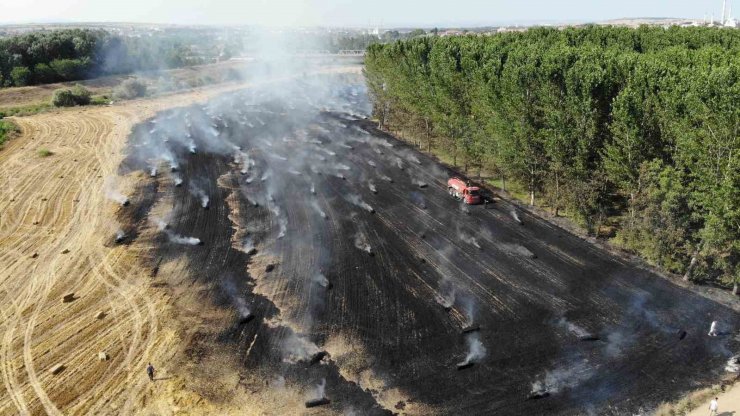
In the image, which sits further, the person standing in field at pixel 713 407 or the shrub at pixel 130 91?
the shrub at pixel 130 91

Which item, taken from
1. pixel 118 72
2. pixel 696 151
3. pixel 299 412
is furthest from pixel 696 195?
pixel 118 72

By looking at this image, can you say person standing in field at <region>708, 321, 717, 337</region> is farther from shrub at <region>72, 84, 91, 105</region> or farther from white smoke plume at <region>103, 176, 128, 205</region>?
shrub at <region>72, 84, 91, 105</region>

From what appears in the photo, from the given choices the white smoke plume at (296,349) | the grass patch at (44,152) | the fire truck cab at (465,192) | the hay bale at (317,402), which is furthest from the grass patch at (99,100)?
the hay bale at (317,402)

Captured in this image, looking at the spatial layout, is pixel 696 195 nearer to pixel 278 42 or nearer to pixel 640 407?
pixel 640 407

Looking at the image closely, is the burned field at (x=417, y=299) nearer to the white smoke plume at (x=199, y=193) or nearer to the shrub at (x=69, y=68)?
the white smoke plume at (x=199, y=193)

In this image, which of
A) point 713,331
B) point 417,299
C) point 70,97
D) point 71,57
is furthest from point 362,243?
point 71,57

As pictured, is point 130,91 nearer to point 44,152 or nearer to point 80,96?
point 80,96
